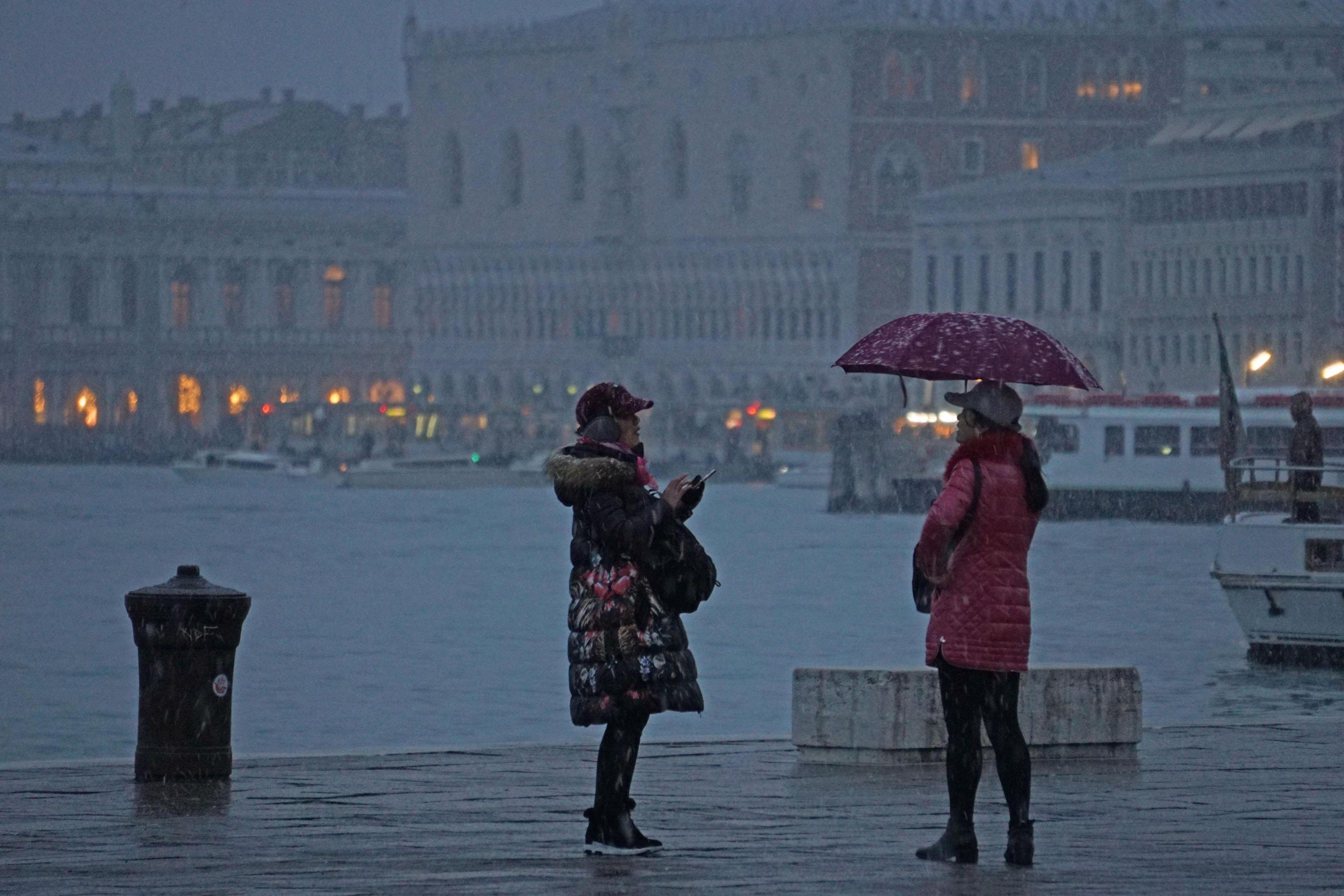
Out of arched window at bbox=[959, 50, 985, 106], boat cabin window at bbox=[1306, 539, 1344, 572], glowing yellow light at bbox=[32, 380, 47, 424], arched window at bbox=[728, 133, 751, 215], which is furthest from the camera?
glowing yellow light at bbox=[32, 380, 47, 424]

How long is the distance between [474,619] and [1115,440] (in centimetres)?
3584

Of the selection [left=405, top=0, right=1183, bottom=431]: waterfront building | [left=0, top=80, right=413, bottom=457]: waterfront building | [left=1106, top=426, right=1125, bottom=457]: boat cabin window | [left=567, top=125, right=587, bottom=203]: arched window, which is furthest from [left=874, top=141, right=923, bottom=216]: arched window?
[left=1106, top=426, right=1125, bottom=457]: boat cabin window

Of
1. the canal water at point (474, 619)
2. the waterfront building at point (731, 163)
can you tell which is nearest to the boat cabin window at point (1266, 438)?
the canal water at point (474, 619)

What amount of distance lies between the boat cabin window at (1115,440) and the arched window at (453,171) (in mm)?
79437

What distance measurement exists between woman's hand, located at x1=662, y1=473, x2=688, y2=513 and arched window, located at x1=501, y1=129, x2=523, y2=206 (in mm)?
139845

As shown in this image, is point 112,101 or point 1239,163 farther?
point 112,101

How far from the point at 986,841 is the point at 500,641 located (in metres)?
26.2

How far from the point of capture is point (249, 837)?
12.6 meters

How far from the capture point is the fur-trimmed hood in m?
11.9

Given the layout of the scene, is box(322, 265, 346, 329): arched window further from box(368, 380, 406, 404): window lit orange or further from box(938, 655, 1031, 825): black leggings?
box(938, 655, 1031, 825): black leggings

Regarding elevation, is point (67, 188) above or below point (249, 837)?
above

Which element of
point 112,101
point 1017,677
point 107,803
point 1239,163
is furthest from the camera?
point 112,101

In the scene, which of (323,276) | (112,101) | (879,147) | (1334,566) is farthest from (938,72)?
(1334,566)

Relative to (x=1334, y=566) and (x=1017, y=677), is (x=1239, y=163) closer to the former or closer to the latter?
(x=1334, y=566)
